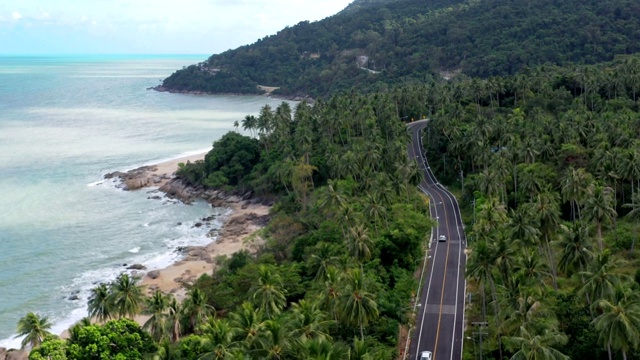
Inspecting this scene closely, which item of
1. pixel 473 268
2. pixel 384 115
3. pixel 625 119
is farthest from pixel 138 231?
pixel 625 119

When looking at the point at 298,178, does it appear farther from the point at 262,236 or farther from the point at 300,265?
the point at 300,265

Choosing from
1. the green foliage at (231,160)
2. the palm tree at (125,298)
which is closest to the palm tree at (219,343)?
the palm tree at (125,298)

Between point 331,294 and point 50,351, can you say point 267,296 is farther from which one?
point 50,351

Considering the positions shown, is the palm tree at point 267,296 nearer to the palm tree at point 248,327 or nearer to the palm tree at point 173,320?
the palm tree at point 248,327

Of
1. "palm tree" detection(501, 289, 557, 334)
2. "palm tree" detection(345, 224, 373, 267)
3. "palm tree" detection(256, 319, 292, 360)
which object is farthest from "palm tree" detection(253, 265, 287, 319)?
"palm tree" detection(501, 289, 557, 334)

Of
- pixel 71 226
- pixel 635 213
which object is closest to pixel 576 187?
pixel 635 213

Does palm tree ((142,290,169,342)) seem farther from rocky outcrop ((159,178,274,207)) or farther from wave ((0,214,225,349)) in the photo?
rocky outcrop ((159,178,274,207))
